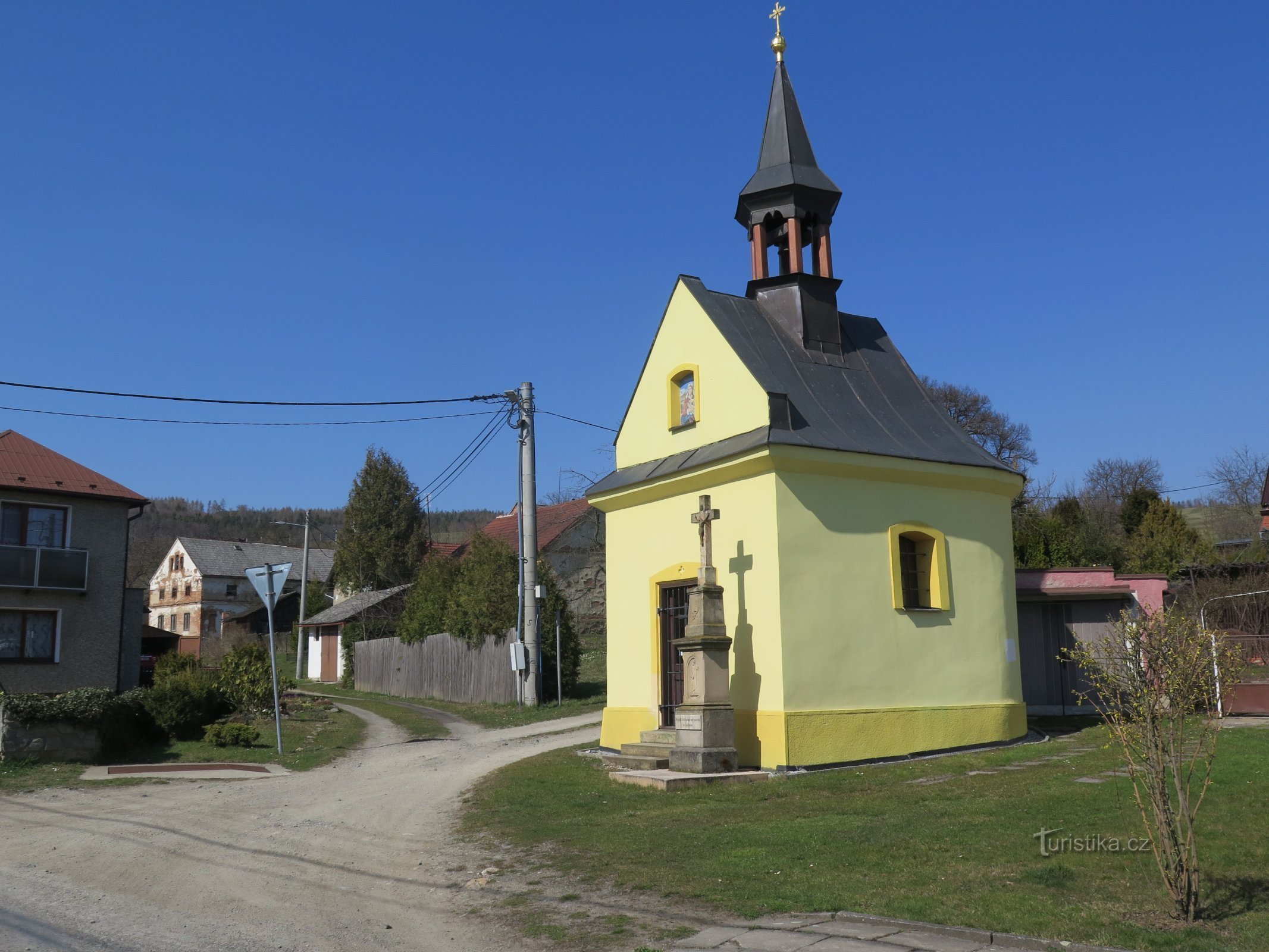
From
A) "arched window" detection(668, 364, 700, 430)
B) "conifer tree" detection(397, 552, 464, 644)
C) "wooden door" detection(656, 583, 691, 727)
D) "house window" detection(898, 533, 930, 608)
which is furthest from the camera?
"conifer tree" detection(397, 552, 464, 644)

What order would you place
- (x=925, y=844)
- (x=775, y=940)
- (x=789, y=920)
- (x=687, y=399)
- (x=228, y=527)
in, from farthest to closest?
1. (x=228, y=527)
2. (x=687, y=399)
3. (x=925, y=844)
4. (x=789, y=920)
5. (x=775, y=940)

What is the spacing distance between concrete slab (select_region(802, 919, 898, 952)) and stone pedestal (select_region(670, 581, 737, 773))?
6.89 m

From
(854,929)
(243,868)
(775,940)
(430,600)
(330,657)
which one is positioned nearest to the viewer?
(775,940)

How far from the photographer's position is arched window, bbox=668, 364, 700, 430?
1599 cm

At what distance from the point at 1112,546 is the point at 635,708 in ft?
76.6

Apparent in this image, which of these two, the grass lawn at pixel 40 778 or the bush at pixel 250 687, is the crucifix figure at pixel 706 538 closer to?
the grass lawn at pixel 40 778

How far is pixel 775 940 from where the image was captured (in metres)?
5.65

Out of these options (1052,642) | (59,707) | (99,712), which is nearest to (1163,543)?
(1052,642)

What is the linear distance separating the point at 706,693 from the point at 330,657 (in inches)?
1406

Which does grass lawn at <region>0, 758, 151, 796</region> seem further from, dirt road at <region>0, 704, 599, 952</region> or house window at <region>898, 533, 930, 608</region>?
house window at <region>898, 533, 930, 608</region>

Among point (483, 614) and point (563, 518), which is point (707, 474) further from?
point (563, 518)

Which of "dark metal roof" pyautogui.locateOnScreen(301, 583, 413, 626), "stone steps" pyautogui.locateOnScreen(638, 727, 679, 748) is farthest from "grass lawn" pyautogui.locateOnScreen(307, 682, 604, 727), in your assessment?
"dark metal roof" pyautogui.locateOnScreen(301, 583, 413, 626)

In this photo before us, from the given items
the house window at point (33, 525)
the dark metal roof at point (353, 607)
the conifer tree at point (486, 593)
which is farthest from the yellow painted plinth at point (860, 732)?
the dark metal roof at point (353, 607)

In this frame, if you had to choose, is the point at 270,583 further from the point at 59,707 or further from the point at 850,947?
the point at 850,947
